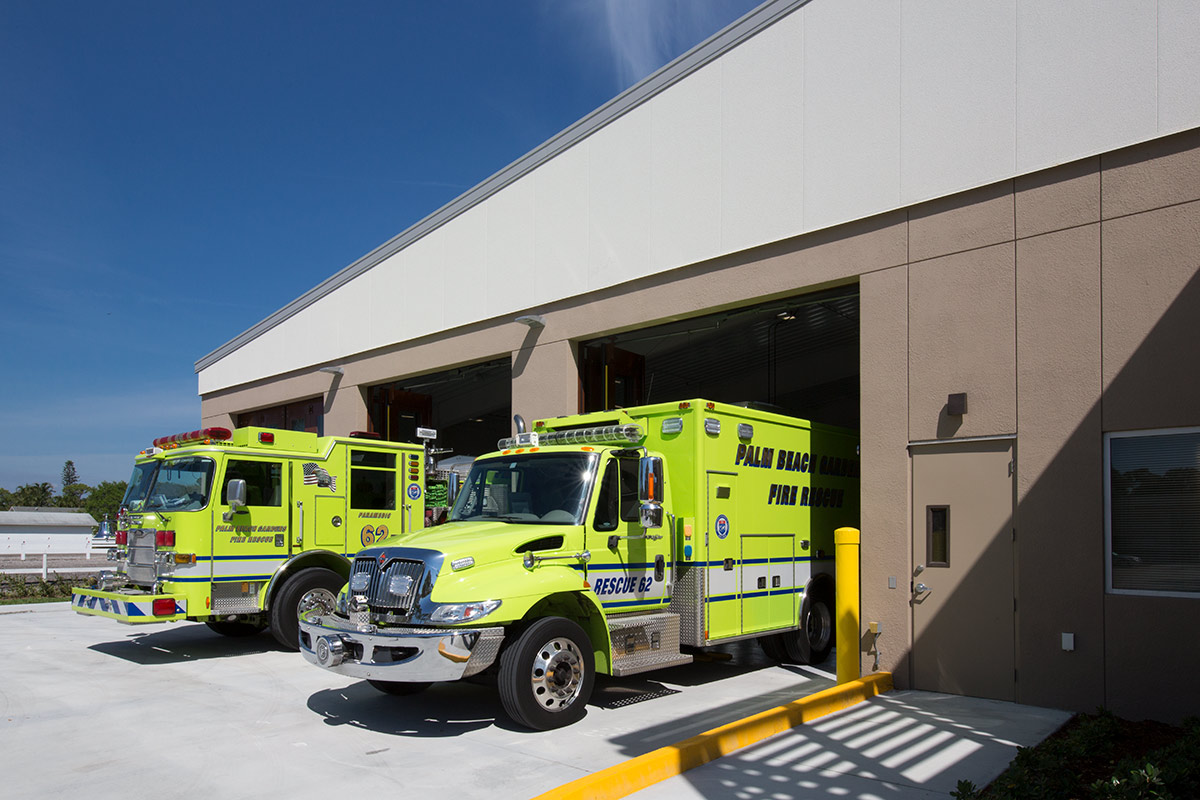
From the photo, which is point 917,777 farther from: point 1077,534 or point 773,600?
point 773,600

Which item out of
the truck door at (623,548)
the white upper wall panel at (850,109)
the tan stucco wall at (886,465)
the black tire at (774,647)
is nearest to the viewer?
the truck door at (623,548)

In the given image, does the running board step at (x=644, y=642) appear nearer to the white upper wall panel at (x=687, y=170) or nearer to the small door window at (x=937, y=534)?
the small door window at (x=937, y=534)

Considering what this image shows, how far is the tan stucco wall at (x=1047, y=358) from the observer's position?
7.34m

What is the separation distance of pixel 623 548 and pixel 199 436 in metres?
6.22

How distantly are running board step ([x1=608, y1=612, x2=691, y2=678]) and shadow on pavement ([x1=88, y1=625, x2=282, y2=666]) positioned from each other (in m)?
6.00

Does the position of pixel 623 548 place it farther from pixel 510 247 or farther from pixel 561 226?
pixel 510 247

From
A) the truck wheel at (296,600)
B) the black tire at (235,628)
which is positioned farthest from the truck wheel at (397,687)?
the black tire at (235,628)

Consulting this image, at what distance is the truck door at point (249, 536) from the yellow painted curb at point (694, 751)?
6.69m

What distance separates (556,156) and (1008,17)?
6.96 meters

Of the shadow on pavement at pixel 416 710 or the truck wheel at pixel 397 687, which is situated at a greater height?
the truck wheel at pixel 397 687

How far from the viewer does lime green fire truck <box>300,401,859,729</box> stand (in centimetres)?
688

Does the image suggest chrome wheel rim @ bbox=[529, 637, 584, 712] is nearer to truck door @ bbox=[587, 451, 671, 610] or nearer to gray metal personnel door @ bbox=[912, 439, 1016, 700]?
truck door @ bbox=[587, 451, 671, 610]

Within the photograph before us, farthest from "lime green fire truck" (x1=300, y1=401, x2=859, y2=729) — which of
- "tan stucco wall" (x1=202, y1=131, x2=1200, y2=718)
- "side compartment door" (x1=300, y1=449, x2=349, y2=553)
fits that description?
"side compartment door" (x1=300, y1=449, x2=349, y2=553)

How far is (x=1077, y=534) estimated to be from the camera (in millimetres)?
7703
